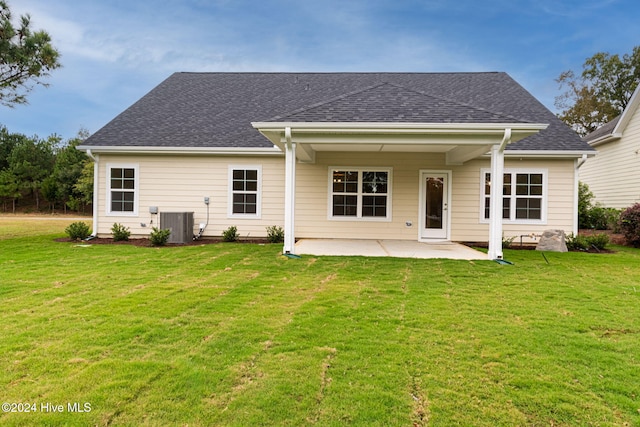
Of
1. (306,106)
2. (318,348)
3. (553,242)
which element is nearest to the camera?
(318,348)

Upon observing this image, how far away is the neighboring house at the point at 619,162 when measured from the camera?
12.3 metres

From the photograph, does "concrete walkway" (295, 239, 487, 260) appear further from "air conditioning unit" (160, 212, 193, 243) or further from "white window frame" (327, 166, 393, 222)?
"air conditioning unit" (160, 212, 193, 243)

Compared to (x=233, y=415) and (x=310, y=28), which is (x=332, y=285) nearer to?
(x=233, y=415)

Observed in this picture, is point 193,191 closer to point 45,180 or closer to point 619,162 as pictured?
point 619,162

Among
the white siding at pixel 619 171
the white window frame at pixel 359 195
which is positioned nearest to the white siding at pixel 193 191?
the white window frame at pixel 359 195

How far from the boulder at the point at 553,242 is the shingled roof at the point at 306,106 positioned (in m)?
2.38

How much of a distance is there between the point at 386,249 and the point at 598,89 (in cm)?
2828

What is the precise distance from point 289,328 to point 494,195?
5636 mm

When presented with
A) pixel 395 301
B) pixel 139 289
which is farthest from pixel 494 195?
pixel 139 289

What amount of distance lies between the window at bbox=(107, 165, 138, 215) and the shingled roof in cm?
77

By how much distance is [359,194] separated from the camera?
10133 mm

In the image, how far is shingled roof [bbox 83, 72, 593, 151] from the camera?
710 centimetres

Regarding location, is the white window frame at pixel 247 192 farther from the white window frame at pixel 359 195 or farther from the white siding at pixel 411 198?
the white window frame at pixel 359 195

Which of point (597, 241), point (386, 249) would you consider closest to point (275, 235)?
point (386, 249)
